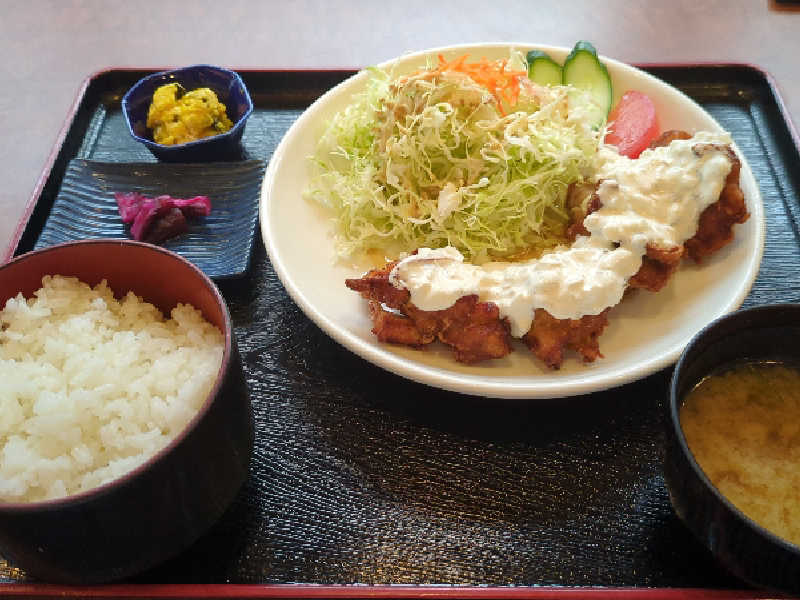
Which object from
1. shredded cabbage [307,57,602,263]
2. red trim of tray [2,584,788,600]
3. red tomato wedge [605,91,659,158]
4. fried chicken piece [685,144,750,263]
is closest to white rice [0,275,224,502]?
red trim of tray [2,584,788,600]

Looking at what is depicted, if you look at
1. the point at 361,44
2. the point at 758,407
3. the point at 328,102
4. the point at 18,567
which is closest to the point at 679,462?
the point at 758,407

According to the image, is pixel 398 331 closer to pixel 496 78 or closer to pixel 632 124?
pixel 496 78

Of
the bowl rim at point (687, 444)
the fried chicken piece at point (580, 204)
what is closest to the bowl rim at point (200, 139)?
the fried chicken piece at point (580, 204)

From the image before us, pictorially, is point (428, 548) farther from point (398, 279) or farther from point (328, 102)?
point (328, 102)

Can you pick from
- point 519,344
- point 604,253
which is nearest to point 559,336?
point 519,344

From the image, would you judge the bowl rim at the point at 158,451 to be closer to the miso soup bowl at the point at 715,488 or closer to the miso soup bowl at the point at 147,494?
the miso soup bowl at the point at 147,494

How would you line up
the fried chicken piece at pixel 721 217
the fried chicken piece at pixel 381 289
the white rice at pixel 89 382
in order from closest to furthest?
the white rice at pixel 89 382 → the fried chicken piece at pixel 381 289 → the fried chicken piece at pixel 721 217
